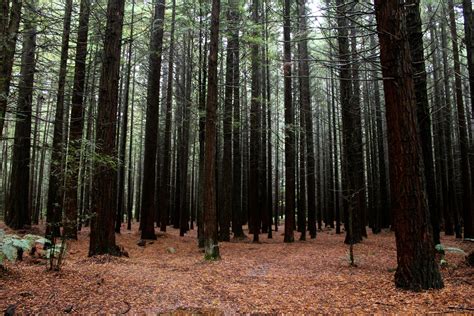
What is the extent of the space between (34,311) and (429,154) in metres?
9.35

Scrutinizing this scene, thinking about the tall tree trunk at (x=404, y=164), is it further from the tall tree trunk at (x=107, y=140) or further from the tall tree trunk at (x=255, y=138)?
the tall tree trunk at (x=255, y=138)

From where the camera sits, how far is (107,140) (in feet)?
28.1

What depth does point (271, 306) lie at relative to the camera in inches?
194

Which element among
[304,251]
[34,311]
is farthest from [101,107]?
[304,251]

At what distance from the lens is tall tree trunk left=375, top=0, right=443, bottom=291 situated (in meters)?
5.08

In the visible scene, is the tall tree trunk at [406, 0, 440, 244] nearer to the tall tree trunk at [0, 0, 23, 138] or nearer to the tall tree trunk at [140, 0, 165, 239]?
the tall tree trunk at [0, 0, 23, 138]

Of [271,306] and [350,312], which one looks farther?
[271,306]

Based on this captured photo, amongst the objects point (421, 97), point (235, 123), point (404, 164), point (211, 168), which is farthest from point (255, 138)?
point (404, 164)

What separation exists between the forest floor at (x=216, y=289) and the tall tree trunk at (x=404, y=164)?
360mm

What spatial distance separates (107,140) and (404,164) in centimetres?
687

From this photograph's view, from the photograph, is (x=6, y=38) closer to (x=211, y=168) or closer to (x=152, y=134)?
(x=211, y=168)

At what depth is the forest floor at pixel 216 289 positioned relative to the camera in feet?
14.7

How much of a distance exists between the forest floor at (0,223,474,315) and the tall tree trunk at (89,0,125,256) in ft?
1.90

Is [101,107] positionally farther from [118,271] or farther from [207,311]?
[207,311]
